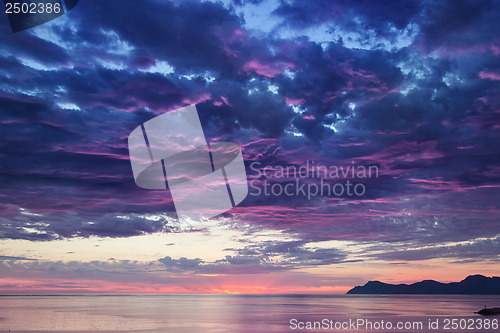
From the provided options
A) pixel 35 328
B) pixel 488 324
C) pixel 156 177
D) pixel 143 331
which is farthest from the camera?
pixel 488 324

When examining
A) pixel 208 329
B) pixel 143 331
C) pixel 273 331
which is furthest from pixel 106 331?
pixel 273 331

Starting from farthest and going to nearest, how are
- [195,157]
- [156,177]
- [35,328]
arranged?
[35,328]
[195,157]
[156,177]

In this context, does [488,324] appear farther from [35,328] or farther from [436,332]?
[35,328]

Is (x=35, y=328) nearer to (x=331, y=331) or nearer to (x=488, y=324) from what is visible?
(x=331, y=331)

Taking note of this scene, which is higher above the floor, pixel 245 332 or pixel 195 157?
pixel 195 157

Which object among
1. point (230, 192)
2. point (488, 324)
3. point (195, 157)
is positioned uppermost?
point (195, 157)

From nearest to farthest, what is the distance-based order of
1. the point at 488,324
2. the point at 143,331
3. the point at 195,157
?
the point at 195,157 → the point at 143,331 → the point at 488,324

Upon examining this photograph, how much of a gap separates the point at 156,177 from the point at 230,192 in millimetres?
7937

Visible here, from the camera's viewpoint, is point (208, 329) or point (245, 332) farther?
point (208, 329)

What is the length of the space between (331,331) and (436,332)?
43.0ft

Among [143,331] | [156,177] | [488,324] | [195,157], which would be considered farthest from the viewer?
[488,324]

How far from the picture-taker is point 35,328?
162 ft

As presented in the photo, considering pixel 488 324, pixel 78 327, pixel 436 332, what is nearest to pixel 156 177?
pixel 78 327

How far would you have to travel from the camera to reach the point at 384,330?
48.2 metres
